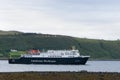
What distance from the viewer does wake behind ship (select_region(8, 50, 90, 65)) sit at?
173875mm

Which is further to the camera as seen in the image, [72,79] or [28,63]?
[28,63]

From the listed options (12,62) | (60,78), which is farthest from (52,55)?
(60,78)

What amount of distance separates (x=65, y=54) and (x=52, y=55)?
5.82 m

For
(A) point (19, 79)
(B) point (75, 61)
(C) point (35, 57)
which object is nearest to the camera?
(A) point (19, 79)

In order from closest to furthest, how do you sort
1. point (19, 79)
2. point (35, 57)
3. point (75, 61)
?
point (19, 79) → point (75, 61) → point (35, 57)

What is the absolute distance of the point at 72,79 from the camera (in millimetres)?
52688

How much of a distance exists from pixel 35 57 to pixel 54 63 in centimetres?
1021

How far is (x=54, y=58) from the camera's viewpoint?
179 metres

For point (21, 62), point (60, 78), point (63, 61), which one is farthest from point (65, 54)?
point (60, 78)

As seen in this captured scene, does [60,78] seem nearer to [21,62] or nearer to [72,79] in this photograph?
[72,79]

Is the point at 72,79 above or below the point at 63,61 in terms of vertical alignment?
above

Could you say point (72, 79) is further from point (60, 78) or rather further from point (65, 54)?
point (65, 54)

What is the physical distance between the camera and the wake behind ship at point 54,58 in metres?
174

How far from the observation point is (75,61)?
172 meters
